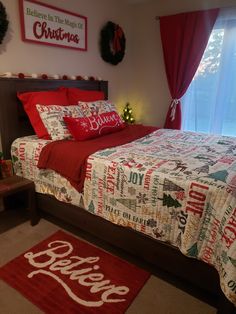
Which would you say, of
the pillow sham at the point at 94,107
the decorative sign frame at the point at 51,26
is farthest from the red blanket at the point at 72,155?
the decorative sign frame at the point at 51,26

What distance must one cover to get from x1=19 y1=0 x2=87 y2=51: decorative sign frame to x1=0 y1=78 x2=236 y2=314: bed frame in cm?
44

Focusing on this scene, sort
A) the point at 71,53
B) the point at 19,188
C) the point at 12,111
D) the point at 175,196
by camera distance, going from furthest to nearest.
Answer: the point at 71,53
the point at 12,111
the point at 19,188
the point at 175,196

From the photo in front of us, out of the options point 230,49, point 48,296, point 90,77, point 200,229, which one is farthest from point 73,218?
point 230,49

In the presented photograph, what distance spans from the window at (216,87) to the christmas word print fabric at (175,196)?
4.49 feet

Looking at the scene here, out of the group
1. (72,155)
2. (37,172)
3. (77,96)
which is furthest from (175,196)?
(77,96)

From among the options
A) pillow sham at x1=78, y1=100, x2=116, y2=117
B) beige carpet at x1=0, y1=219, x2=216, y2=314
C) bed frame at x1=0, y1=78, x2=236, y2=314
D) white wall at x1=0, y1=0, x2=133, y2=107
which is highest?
white wall at x1=0, y1=0, x2=133, y2=107

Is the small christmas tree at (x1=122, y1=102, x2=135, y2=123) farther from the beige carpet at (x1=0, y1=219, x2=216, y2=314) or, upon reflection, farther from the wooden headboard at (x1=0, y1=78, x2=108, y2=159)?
the beige carpet at (x1=0, y1=219, x2=216, y2=314)

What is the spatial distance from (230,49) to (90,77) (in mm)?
1799

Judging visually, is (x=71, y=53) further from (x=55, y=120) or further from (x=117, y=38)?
(x=55, y=120)

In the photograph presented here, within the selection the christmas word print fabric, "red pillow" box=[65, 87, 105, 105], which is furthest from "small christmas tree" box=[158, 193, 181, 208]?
"red pillow" box=[65, 87, 105, 105]

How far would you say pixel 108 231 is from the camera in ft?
5.52

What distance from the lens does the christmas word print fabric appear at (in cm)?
117

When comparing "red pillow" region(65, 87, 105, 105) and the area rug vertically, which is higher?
"red pillow" region(65, 87, 105, 105)

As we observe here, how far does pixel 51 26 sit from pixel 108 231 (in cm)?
219
